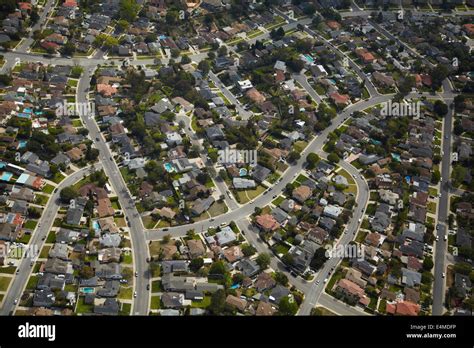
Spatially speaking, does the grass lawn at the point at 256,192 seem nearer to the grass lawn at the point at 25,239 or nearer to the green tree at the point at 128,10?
the grass lawn at the point at 25,239

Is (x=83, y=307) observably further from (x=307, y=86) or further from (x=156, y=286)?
(x=307, y=86)

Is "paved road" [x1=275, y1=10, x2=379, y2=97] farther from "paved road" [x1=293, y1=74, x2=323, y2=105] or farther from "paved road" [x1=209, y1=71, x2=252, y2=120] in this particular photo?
"paved road" [x1=209, y1=71, x2=252, y2=120]

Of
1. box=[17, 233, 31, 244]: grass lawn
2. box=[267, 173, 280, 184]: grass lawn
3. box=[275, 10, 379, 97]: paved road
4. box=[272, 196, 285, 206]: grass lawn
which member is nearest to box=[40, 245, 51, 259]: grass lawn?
box=[17, 233, 31, 244]: grass lawn

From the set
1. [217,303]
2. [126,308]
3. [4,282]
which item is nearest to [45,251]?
[4,282]

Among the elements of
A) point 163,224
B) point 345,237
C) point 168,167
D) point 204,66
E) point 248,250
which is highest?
point 204,66

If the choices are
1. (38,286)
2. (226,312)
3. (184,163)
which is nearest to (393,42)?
(184,163)

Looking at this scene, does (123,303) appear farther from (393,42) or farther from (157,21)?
(393,42)
